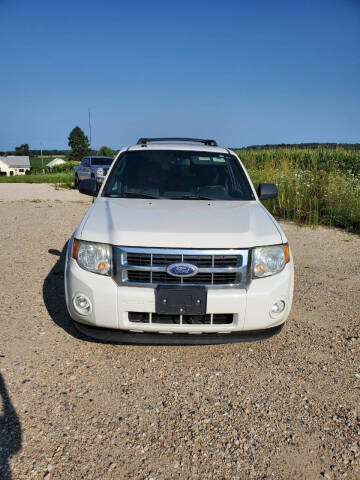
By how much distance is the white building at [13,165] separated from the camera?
96500 mm

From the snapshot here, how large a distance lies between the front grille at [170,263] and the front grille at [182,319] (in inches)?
8.7

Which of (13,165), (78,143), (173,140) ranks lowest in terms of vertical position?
(13,165)

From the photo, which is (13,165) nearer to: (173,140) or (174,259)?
(173,140)

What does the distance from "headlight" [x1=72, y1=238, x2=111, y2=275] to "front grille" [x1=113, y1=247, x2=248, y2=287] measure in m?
0.08

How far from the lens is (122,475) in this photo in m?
1.89

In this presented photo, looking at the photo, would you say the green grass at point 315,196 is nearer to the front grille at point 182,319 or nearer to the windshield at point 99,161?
the front grille at point 182,319

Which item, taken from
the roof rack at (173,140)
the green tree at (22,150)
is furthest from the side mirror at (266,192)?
the green tree at (22,150)

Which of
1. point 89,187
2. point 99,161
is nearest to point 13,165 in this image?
point 99,161

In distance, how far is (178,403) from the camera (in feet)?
8.16

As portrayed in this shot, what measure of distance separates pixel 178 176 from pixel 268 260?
Result: 1.57m

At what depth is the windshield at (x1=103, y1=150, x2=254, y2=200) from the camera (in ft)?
12.4

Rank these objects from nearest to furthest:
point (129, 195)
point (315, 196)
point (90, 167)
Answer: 1. point (129, 195)
2. point (315, 196)
3. point (90, 167)

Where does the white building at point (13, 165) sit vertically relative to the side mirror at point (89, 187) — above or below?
below

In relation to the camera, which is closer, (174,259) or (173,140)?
(174,259)
